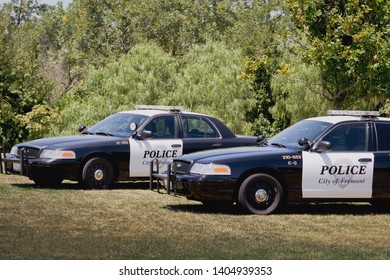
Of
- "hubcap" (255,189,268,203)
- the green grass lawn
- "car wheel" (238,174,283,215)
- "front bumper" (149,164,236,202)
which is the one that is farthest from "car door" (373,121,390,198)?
"front bumper" (149,164,236,202)

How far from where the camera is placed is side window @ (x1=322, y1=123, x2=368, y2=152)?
550 inches

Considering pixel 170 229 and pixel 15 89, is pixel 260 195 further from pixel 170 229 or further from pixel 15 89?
pixel 15 89

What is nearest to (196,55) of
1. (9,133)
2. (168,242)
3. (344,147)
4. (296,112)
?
(296,112)

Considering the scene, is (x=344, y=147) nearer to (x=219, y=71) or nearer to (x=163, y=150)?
(x=163, y=150)

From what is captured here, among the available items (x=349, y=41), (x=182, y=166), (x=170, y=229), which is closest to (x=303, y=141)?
(x=182, y=166)

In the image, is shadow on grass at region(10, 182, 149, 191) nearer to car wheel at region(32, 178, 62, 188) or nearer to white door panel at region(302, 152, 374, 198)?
car wheel at region(32, 178, 62, 188)

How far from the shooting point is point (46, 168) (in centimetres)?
1639

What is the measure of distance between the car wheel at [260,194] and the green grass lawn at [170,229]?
0.21m

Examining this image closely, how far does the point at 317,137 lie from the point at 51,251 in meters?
5.26

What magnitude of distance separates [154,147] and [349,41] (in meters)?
13.3

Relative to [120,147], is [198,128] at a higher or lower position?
higher

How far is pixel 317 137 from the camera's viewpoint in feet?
45.5

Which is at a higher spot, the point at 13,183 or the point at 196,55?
the point at 196,55

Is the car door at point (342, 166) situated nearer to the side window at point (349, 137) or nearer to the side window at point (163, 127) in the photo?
the side window at point (349, 137)
